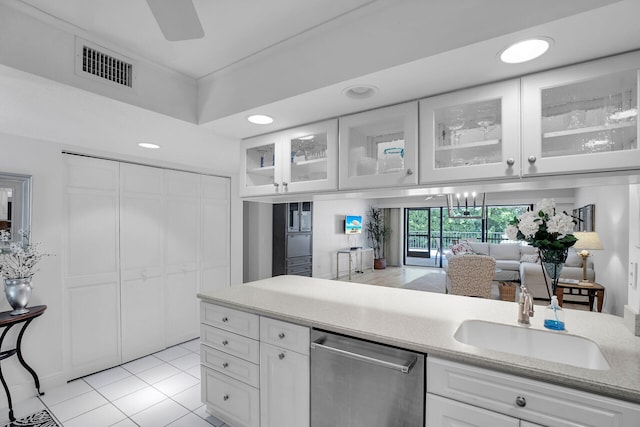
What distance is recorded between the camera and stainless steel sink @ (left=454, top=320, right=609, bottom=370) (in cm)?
139

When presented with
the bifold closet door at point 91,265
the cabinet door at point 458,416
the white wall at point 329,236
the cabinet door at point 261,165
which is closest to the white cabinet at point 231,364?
the cabinet door at point 261,165

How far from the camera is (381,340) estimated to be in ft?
4.67

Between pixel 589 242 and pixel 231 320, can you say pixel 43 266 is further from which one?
pixel 589 242

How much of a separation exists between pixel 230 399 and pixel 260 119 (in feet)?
6.05

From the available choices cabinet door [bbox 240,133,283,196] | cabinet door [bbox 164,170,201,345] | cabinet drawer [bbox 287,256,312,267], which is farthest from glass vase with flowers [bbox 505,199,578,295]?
cabinet drawer [bbox 287,256,312,267]

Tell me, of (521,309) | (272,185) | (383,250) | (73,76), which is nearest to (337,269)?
(383,250)

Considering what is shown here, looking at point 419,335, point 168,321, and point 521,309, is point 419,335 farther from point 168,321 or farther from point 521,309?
point 168,321

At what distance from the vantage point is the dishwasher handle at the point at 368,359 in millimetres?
1327

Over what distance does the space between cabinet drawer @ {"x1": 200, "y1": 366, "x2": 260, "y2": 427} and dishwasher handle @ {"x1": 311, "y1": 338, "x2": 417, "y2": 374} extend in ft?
2.02

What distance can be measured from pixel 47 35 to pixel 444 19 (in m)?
1.74

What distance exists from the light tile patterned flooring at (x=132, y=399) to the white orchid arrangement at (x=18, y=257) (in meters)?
1.05

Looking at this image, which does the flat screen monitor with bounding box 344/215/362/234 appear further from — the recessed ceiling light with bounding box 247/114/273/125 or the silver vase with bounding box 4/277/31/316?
the silver vase with bounding box 4/277/31/316

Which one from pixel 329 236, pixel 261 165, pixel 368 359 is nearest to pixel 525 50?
pixel 368 359

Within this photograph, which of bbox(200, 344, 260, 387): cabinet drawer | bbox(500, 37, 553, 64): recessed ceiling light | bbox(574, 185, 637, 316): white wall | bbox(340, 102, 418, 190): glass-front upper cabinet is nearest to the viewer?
bbox(500, 37, 553, 64): recessed ceiling light
